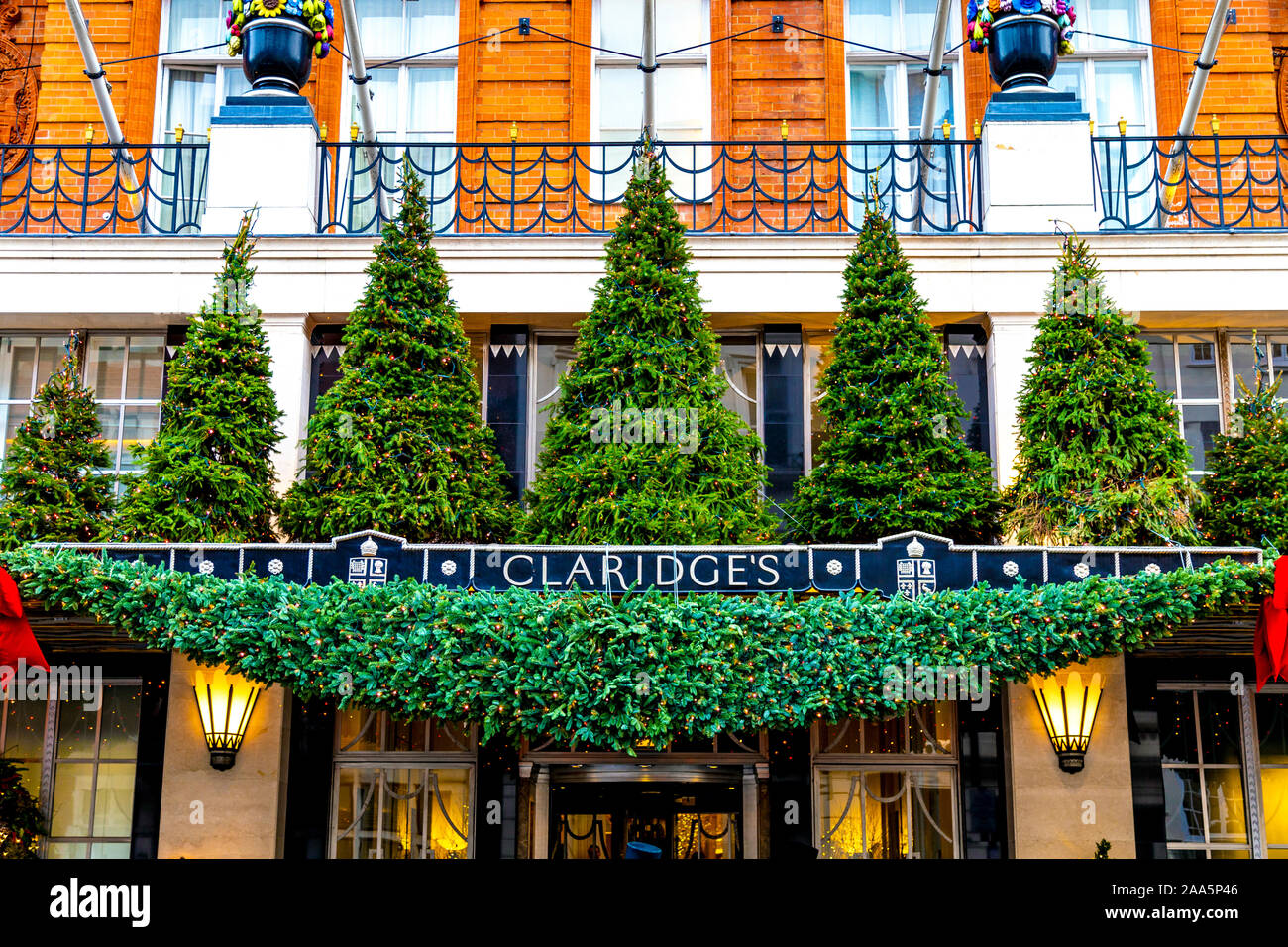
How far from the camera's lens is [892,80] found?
13.2 m

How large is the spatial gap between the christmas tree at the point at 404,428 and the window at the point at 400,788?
1866 millimetres

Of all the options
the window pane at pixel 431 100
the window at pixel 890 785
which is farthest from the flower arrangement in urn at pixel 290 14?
the window at pixel 890 785

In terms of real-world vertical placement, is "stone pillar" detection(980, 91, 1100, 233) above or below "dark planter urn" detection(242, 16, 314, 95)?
below

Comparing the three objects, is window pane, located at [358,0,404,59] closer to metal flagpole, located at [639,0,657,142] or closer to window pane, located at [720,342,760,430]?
metal flagpole, located at [639,0,657,142]

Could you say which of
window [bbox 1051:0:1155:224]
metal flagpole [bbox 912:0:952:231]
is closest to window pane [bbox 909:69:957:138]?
metal flagpole [bbox 912:0:952:231]

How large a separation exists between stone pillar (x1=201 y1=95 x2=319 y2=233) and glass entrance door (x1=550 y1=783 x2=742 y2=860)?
5.15 meters

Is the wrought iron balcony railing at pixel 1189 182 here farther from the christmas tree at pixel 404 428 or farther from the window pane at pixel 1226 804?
the christmas tree at pixel 404 428

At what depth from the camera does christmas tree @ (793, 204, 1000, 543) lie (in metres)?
9.74

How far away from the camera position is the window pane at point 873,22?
13367mm

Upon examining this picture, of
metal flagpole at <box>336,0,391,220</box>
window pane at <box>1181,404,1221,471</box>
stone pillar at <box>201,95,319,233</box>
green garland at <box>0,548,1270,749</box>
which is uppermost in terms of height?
metal flagpole at <box>336,0,391,220</box>

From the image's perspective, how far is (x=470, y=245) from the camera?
11.3 metres

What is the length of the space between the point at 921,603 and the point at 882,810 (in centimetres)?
294

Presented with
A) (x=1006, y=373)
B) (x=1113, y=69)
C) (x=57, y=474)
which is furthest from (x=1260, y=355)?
(x=57, y=474)

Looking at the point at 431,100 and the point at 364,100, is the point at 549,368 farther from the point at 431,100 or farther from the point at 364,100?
the point at 431,100
